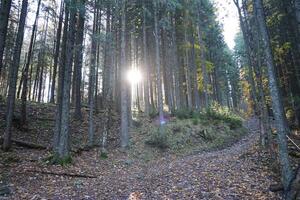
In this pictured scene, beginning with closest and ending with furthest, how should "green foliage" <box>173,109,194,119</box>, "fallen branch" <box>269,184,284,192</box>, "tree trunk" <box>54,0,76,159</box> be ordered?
"fallen branch" <box>269,184,284,192</box>, "tree trunk" <box>54,0,76,159</box>, "green foliage" <box>173,109,194,119</box>

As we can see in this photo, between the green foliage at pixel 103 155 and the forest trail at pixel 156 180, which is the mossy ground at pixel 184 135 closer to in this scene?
the green foliage at pixel 103 155

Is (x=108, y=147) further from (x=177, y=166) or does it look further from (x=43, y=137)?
(x=177, y=166)

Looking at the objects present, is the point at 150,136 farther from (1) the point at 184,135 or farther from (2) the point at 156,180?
(2) the point at 156,180

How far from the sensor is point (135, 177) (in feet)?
32.5

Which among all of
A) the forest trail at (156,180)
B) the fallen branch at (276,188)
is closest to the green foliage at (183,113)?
the forest trail at (156,180)

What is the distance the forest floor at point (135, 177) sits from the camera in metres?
7.64

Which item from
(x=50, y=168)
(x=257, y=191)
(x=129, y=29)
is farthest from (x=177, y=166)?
(x=129, y=29)

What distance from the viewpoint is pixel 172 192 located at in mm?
7906

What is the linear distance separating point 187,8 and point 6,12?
54.3 feet

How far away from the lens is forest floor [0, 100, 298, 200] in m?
7.64

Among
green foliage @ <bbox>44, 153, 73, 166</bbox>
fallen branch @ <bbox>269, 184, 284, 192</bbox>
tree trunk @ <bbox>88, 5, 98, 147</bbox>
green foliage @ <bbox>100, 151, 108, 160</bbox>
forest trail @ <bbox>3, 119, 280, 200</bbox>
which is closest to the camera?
forest trail @ <bbox>3, 119, 280, 200</bbox>

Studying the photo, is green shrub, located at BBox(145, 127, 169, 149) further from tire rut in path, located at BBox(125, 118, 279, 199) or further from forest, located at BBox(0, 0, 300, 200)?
tire rut in path, located at BBox(125, 118, 279, 199)

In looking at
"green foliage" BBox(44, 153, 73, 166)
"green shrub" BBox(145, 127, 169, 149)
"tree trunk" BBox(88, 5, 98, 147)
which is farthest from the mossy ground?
"green foliage" BBox(44, 153, 73, 166)

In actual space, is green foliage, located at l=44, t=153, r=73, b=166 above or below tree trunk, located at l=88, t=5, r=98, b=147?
below
